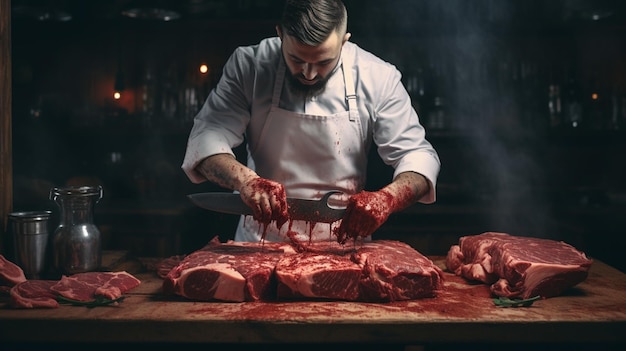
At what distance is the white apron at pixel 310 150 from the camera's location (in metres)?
3.40

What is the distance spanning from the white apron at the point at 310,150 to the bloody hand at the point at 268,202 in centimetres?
71

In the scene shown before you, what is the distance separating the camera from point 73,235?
277 cm

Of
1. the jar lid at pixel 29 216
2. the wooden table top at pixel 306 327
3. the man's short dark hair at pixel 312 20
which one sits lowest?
the wooden table top at pixel 306 327

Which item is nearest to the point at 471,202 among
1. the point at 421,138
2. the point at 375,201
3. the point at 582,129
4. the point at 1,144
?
the point at 582,129

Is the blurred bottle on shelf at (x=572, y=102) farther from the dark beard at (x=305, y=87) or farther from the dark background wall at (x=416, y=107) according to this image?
the dark beard at (x=305, y=87)

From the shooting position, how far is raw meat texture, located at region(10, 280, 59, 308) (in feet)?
7.54

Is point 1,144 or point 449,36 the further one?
point 449,36

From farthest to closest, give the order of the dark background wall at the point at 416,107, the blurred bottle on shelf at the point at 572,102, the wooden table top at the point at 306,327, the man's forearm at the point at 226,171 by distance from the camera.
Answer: the blurred bottle on shelf at the point at 572,102 < the dark background wall at the point at 416,107 < the man's forearm at the point at 226,171 < the wooden table top at the point at 306,327

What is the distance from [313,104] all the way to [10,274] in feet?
5.74

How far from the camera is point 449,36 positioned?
18.9ft

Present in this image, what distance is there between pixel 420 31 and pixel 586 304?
3.79m

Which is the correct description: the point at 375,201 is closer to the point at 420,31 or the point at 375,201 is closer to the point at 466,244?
the point at 466,244

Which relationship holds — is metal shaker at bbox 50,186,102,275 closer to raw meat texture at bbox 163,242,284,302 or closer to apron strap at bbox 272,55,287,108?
raw meat texture at bbox 163,242,284,302

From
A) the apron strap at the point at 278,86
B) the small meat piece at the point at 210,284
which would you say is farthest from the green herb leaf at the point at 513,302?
the apron strap at the point at 278,86
